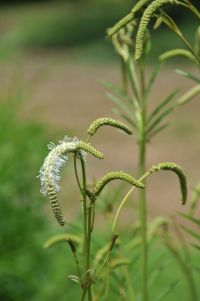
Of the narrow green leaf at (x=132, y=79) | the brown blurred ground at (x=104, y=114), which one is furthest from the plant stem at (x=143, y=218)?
the brown blurred ground at (x=104, y=114)

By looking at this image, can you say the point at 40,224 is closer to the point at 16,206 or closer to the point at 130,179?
the point at 16,206

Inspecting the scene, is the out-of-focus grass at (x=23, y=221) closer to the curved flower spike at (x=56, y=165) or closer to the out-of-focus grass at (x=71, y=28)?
the curved flower spike at (x=56, y=165)

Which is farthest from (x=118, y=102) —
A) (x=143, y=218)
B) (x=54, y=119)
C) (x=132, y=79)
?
(x=54, y=119)

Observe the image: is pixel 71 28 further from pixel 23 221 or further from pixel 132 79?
pixel 132 79

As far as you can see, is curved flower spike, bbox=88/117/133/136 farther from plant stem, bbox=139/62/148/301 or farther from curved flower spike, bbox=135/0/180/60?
plant stem, bbox=139/62/148/301

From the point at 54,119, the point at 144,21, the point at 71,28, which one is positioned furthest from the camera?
the point at 71,28

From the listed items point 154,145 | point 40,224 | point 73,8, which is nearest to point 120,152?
point 154,145
